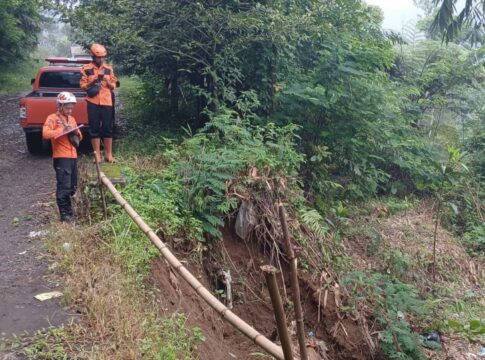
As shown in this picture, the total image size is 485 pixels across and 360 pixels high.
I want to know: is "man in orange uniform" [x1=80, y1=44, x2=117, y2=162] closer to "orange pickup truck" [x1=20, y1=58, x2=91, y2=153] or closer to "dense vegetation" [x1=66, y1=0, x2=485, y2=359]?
"dense vegetation" [x1=66, y1=0, x2=485, y2=359]

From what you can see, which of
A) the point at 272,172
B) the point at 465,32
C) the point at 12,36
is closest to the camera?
the point at 272,172

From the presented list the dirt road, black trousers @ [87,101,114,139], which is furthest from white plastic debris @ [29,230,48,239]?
black trousers @ [87,101,114,139]

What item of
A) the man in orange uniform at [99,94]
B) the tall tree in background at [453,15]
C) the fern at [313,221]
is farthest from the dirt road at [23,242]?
the tall tree in background at [453,15]

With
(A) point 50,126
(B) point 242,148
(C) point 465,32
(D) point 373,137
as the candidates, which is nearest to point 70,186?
(A) point 50,126

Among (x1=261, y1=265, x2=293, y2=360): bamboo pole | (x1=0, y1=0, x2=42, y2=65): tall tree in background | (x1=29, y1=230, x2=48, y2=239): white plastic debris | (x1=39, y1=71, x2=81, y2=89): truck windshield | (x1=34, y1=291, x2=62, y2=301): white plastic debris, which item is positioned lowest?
(x1=34, y1=291, x2=62, y2=301): white plastic debris

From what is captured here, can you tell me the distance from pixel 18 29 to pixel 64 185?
19.8m

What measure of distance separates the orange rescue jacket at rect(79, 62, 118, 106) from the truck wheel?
302 centimetres

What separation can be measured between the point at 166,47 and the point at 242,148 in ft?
9.44

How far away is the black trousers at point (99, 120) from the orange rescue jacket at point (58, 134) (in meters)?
1.43

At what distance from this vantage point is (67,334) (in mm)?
4395

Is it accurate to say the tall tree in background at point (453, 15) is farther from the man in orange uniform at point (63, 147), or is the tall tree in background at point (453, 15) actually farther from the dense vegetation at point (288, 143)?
the man in orange uniform at point (63, 147)

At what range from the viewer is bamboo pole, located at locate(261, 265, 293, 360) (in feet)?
8.46

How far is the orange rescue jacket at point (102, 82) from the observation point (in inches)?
320

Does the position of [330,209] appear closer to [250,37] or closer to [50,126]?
[250,37]
